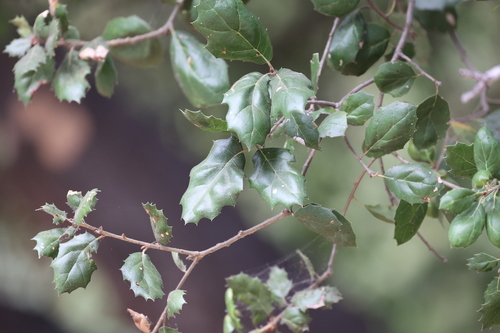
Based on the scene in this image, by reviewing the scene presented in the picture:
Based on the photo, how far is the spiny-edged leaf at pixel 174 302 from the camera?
0.55 meters

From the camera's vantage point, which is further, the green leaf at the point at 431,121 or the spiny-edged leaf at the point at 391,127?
the green leaf at the point at 431,121

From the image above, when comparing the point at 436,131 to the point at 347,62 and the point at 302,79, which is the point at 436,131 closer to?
the point at 347,62

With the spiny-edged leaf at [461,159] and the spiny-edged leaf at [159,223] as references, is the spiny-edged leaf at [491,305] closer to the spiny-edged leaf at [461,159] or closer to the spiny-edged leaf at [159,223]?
the spiny-edged leaf at [461,159]

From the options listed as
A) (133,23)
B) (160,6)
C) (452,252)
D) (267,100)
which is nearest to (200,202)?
(267,100)

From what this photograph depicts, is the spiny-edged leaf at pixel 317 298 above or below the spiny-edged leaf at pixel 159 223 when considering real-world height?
below

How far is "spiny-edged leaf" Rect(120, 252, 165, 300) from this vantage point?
0.54 meters

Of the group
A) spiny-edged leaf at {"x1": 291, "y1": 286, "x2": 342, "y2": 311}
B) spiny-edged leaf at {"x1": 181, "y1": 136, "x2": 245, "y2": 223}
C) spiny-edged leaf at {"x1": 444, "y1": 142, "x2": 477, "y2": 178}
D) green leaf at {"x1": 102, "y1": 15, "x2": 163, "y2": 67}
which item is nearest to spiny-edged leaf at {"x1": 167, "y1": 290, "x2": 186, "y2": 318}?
spiny-edged leaf at {"x1": 181, "y1": 136, "x2": 245, "y2": 223}

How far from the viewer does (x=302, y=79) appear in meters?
0.49

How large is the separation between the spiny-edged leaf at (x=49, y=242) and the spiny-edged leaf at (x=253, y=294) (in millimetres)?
253

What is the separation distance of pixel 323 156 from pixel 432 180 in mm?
1029

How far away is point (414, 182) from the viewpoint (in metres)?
0.55

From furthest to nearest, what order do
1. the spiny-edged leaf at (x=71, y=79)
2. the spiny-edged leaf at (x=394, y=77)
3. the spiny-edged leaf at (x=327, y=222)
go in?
the spiny-edged leaf at (x=71, y=79), the spiny-edged leaf at (x=394, y=77), the spiny-edged leaf at (x=327, y=222)

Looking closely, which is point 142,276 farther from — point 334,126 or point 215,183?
point 334,126

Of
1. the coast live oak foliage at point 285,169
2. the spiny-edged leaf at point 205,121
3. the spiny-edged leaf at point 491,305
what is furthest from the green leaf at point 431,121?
the spiny-edged leaf at point 205,121
